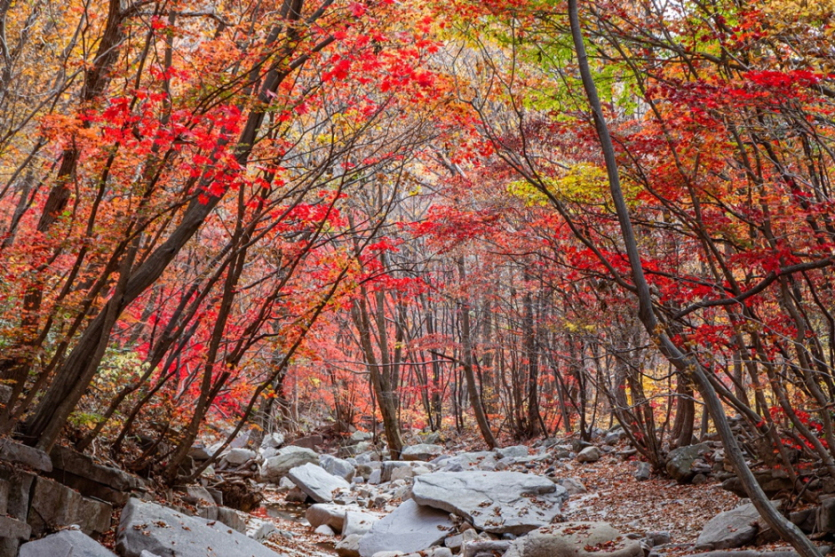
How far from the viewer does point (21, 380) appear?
5.52 meters

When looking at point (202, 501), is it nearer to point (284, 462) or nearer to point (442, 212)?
point (284, 462)

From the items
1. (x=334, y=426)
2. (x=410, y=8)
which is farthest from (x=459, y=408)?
(x=410, y=8)

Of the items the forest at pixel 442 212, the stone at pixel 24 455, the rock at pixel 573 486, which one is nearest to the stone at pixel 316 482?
the forest at pixel 442 212

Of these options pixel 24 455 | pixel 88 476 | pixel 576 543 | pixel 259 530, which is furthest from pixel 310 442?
pixel 24 455

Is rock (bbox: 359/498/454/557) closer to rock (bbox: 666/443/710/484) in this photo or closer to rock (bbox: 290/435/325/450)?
rock (bbox: 666/443/710/484)

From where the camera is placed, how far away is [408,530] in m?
8.42

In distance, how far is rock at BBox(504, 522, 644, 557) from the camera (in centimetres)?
578

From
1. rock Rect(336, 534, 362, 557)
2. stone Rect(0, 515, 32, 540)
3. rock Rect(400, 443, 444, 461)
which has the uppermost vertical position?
rock Rect(400, 443, 444, 461)

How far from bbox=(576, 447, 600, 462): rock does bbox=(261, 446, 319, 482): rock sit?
19.2 feet

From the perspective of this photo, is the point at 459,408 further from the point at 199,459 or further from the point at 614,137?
the point at 614,137

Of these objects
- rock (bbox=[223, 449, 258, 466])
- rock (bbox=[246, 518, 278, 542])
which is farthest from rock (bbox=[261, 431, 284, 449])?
rock (bbox=[246, 518, 278, 542])

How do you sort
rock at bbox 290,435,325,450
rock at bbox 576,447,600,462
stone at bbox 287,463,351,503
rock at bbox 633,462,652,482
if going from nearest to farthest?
rock at bbox 633,462,652,482 < stone at bbox 287,463,351,503 < rock at bbox 576,447,600,462 < rock at bbox 290,435,325,450

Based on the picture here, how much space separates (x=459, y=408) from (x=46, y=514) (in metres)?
17.6

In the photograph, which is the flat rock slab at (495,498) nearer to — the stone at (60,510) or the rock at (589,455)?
the rock at (589,455)
